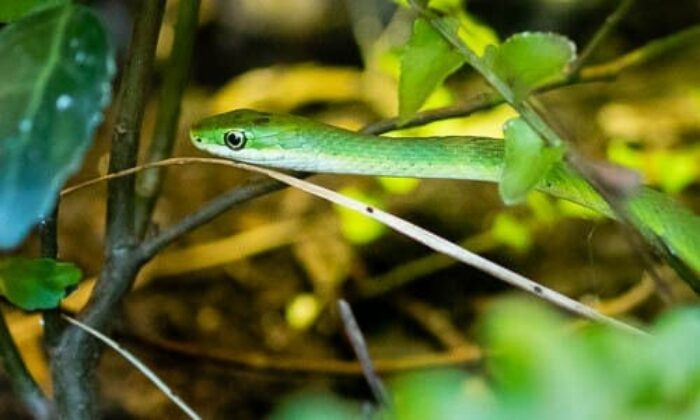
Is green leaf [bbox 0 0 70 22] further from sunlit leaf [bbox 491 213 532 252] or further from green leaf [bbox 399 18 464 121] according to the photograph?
sunlit leaf [bbox 491 213 532 252]

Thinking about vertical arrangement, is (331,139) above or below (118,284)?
above

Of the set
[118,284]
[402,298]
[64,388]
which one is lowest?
[64,388]

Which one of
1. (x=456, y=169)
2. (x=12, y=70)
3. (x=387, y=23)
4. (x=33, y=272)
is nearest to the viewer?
(x=12, y=70)

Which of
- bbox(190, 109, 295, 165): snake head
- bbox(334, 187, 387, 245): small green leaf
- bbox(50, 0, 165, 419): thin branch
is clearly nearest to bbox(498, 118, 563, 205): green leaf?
bbox(50, 0, 165, 419): thin branch

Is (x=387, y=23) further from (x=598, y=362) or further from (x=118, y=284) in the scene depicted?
(x=598, y=362)

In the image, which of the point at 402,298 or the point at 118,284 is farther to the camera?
the point at 402,298

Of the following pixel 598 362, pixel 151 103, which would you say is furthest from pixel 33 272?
pixel 151 103
